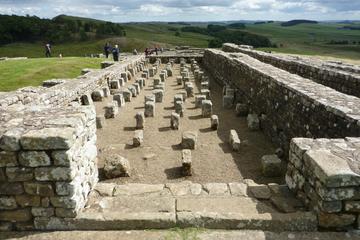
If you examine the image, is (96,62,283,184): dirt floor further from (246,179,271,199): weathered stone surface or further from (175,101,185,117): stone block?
(246,179,271,199): weathered stone surface

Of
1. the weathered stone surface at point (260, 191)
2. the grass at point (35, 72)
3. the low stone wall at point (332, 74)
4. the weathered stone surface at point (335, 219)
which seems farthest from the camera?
the grass at point (35, 72)

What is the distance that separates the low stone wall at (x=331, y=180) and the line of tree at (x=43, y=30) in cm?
8288

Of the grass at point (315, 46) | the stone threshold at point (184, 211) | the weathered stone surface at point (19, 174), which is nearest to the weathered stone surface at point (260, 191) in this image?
the stone threshold at point (184, 211)

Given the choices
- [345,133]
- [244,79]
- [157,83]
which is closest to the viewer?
[345,133]

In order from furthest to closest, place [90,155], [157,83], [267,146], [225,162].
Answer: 1. [157,83]
2. [267,146]
3. [225,162]
4. [90,155]

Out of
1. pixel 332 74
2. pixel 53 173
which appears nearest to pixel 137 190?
pixel 53 173

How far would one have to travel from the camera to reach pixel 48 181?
4.81 m

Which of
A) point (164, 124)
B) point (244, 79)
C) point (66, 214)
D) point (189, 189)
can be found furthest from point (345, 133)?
point (244, 79)

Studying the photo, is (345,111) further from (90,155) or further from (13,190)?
(13,190)

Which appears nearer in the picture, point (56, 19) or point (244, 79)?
point (244, 79)

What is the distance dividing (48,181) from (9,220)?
2.92 feet

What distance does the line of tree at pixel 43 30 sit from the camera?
7931 cm

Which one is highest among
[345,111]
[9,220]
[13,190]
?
[345,111]

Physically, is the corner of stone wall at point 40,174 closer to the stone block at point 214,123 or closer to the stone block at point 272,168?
the stone block at point 272,168
